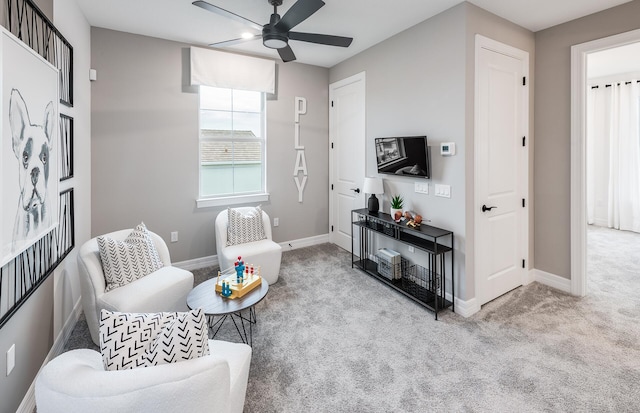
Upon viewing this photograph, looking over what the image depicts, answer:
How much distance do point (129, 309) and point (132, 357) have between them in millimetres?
1174

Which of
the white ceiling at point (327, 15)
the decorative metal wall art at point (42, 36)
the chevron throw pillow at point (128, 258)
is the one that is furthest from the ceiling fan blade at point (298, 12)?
the chevron throw pillow at point (128, 258)

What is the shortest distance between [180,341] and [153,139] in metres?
3.18

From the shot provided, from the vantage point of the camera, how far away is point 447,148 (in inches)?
116

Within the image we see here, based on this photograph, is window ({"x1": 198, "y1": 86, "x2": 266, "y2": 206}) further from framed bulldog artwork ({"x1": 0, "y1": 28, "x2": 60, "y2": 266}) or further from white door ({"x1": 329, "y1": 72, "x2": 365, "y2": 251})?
framed bulldog artwork ({"x1": 0, "y1": 28, "x2": 60, "y2": 266})

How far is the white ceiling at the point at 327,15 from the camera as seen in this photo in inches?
111

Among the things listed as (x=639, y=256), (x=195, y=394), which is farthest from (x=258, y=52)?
(x=639, y=256)

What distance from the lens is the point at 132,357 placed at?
1.22 m

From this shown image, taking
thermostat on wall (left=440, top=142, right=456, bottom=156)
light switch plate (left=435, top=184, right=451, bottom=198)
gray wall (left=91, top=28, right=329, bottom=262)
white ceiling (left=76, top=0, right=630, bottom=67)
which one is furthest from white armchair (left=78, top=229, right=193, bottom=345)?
thermostat on wall (left=440, top=142, right=456, bottom=156)

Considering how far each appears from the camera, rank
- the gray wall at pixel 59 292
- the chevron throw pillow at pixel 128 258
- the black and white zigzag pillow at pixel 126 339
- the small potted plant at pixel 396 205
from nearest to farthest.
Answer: the black and white zigzag pillow at pixel 126 339 → the gray wall at pixel 59 292 → the chevron throw pillow at pixel 128 258 → the small potted plant at pixel 396 205

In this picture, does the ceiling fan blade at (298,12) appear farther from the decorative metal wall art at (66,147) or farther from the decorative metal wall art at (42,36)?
the decorative metal wall art at (66,147)

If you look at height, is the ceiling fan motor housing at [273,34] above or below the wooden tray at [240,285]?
above

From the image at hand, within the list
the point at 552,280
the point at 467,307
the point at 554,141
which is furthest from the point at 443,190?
the point at 552,280

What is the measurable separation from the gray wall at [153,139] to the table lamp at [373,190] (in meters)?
1.50

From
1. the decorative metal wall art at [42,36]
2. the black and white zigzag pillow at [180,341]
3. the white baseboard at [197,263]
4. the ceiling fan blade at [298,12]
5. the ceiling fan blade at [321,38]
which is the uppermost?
the ceiling fan blade at [321,38]
